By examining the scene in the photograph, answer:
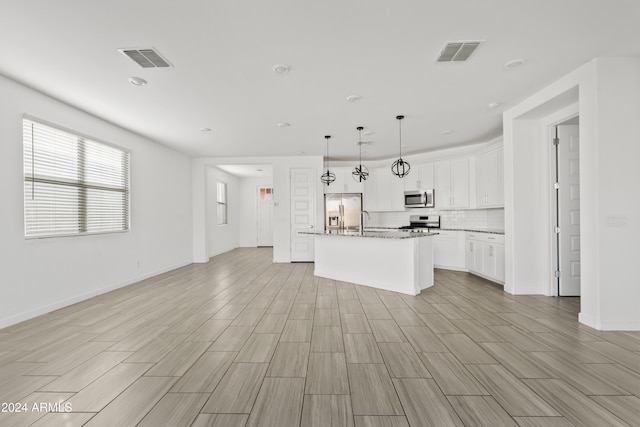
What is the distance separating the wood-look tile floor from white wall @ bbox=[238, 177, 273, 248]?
706 cm

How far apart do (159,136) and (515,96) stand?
6.03 meters

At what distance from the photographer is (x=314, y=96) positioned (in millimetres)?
3746

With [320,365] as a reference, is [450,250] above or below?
above

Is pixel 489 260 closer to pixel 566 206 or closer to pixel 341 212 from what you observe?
pixel 566 206

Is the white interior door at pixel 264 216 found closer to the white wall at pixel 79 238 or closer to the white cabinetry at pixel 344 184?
the white cabinetry at pixel 344 184

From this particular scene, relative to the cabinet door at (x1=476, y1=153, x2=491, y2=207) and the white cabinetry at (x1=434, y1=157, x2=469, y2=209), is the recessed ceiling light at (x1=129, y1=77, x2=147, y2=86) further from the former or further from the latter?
the white cabinetry at (x1=434, y1=157, x2=469, y2=209)

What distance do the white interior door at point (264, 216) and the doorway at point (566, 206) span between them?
28.4ft

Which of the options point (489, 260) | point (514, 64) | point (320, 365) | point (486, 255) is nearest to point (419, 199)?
point (486, 255)

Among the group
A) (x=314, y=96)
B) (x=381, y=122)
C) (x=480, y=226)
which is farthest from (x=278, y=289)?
(x=480, y=226)

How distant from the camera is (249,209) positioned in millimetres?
10984

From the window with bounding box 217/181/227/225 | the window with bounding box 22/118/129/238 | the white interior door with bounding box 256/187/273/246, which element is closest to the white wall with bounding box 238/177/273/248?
the white interior door with bounding box 256/187/273/246

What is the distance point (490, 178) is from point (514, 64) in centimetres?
298

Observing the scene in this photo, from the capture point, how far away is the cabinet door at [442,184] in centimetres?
657

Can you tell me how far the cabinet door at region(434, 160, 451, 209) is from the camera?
6566mm
